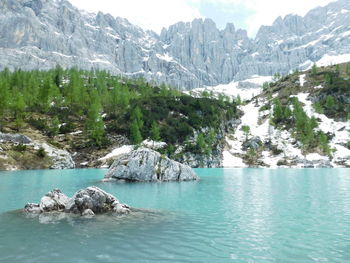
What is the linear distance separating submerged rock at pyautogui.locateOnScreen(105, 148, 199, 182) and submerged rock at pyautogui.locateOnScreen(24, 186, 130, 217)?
32498mm

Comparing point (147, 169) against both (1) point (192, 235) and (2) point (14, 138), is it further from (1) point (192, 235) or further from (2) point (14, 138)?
(2) point (14, 138)

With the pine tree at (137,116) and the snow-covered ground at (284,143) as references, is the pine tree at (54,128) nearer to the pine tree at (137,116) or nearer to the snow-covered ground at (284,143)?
the pine tree at (137,116)

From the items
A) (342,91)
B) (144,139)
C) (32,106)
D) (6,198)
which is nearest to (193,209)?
(6,198)

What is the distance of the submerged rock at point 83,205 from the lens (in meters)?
26.4

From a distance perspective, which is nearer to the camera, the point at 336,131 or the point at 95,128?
the point at 95,128

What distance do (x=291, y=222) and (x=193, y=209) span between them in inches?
386

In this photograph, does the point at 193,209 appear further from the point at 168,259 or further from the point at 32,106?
the point at 32,106

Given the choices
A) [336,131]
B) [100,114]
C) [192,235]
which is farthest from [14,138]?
[336,131]

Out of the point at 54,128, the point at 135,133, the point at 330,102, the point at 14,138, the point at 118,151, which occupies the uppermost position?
the point at 330,102

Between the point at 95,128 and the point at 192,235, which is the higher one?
the point at 95,128

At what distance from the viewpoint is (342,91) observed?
18562 cm

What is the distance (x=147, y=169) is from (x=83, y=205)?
116 ft

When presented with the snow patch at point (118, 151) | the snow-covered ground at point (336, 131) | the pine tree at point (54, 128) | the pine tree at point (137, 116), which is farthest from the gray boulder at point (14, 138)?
the snow-covered ground at point (336, 131)

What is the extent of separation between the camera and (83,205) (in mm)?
26453
